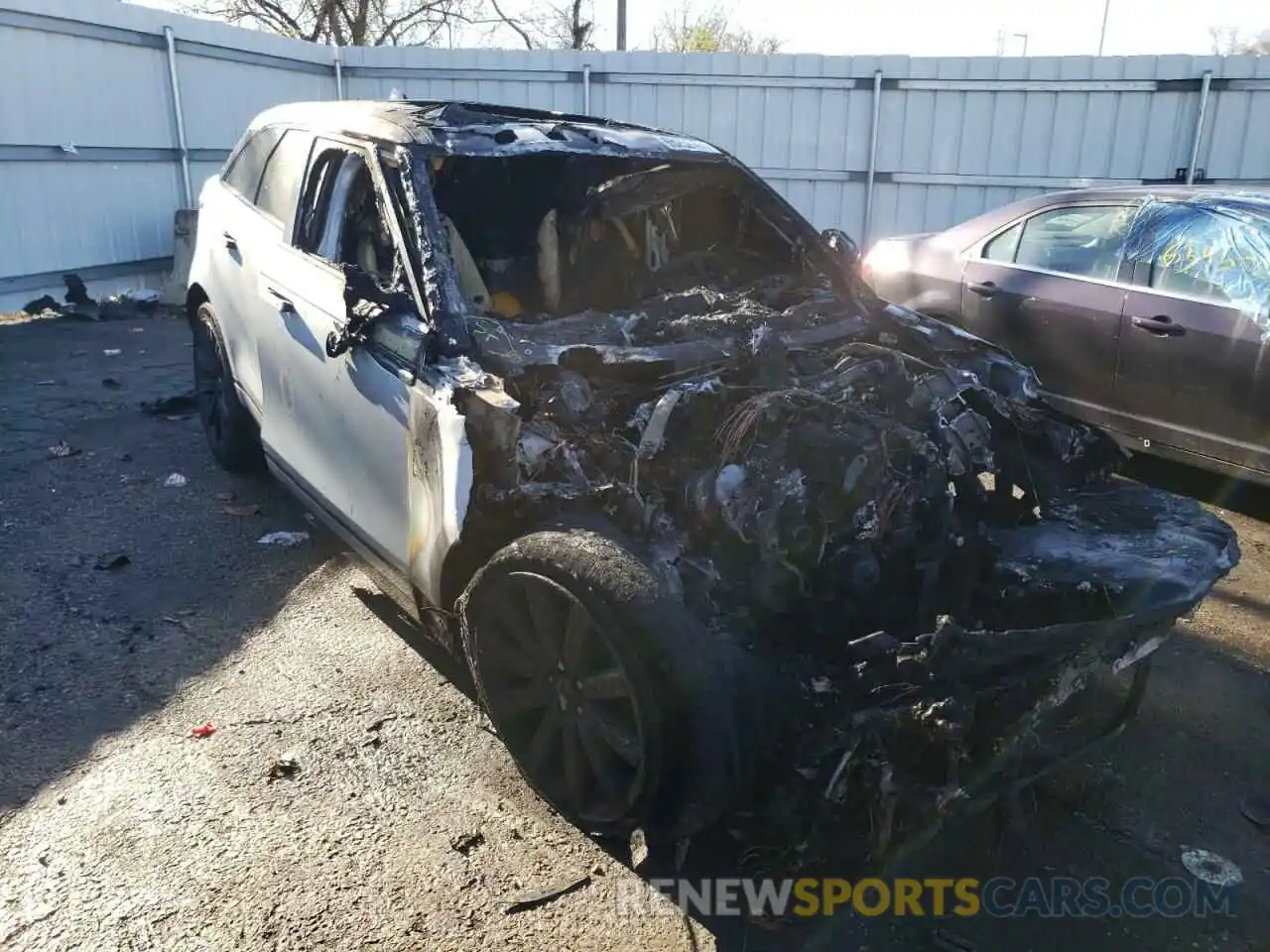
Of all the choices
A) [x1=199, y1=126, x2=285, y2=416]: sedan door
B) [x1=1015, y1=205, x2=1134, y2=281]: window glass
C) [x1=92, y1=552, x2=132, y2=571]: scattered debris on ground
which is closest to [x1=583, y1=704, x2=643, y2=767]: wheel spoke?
[x1=199, y1=126, x2=285, y2=416]: sedan door

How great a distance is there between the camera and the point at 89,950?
2.34 m

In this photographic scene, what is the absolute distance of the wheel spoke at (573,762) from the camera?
2684 mm

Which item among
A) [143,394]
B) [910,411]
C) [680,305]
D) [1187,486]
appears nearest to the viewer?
[910,411]

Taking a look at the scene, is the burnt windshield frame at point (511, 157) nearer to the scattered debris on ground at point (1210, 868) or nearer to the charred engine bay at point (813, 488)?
the charred engine bay at point (813, 488)

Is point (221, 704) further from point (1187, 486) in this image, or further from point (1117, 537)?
point (1187, 486)

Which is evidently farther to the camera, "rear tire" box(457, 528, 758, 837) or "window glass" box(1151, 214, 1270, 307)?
"window glass" box(1151, 214, 1270, 307)

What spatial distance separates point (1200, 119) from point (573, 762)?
413 inches

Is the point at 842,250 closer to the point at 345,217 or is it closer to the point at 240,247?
the point at 345,217

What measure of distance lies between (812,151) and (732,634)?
1011 cm

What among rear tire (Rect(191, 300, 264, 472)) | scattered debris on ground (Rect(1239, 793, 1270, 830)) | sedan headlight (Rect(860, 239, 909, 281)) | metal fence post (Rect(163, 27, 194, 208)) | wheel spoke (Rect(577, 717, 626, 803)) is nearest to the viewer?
wheel spoke (Rect(577, 717, 626, 803))

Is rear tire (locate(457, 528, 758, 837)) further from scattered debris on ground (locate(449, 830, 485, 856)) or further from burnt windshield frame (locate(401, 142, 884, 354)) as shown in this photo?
Answer: burnt windshield frame (locate(401, 142, 884, 354))

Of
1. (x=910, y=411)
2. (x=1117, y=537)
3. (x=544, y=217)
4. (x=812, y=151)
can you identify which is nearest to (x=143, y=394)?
(x=544, y=217)

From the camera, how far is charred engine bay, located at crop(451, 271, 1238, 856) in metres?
2.28

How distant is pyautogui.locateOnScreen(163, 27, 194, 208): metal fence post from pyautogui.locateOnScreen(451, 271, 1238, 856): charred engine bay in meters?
9.82
